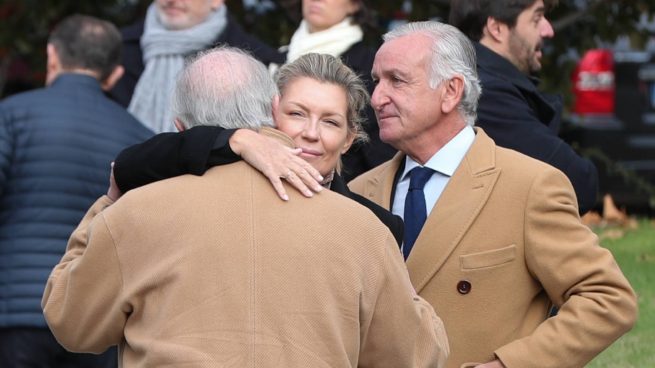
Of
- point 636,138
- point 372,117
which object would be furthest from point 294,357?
point 636,138

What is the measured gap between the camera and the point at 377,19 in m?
8.86

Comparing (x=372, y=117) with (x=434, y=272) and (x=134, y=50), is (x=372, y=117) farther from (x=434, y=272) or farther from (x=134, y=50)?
(x=134, y=50)

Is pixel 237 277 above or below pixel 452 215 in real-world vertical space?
above

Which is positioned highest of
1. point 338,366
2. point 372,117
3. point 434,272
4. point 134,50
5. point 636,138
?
point 338,366

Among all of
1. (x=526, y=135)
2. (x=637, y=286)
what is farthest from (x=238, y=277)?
(x=637, y=286)

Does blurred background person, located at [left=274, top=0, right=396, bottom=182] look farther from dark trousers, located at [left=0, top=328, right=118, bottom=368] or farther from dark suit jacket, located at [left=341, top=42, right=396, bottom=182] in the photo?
dark trousers, located at [left=0, top=328, right=118, bottom=368]

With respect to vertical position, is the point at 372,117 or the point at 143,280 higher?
the point at 143,280

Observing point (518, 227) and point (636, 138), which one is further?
point (636, 138)

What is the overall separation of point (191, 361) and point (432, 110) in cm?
133

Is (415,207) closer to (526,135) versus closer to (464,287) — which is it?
(464,287)

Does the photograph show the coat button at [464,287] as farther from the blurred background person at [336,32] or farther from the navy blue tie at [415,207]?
the blurred background person at [336,32]

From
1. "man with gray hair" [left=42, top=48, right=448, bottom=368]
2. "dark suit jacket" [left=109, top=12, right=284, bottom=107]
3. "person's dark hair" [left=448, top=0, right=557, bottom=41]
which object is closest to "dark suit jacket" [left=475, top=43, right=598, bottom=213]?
"person's dark hair" [left=448, top=0, right=557, bottom=41]

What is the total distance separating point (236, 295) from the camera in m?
3.01

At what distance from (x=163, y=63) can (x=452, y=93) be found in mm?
2564
